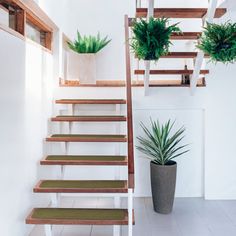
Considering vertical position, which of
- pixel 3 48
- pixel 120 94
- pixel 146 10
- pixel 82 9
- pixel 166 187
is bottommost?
pixel 166 187

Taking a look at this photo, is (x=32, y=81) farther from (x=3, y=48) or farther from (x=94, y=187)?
(x=94, y=187)

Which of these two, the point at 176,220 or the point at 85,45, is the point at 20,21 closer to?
the point at 85,45

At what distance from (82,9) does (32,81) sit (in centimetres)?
270

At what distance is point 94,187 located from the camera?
116 inches

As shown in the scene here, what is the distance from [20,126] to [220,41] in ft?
7.14

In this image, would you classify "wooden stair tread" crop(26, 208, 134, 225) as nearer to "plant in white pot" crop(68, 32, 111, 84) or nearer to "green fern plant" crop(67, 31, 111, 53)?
"plant in white pot" crop(68, 32, 111, 84)

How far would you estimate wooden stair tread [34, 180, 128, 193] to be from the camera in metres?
Answer: 2.90

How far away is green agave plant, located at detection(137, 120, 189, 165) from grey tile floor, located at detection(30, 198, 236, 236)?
0.61 m

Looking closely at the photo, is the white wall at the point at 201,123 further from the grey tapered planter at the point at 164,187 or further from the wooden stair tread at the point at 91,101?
the grey tapered planter at the point at 164,187

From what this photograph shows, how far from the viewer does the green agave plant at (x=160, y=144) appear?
12.1 feet

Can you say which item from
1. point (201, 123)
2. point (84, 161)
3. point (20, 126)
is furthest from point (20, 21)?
point (201, 123)

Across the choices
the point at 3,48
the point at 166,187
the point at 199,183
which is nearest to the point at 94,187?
the point at 166,187

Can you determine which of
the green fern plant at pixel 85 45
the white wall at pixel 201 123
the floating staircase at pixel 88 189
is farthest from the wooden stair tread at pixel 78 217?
the green fern plant at pixel 85 45

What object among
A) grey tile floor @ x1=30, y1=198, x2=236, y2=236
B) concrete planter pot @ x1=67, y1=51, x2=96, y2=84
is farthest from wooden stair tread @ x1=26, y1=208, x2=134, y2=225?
concrete planter pot @ x1=67, y1=51, x2=96, y2=84
